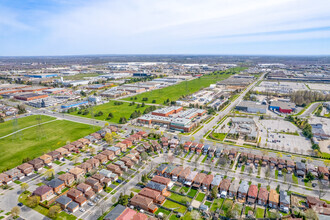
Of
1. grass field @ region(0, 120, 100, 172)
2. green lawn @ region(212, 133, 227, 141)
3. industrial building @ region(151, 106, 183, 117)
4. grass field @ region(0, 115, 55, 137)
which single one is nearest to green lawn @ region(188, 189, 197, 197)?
green lawn @ region(212, 133, 227, 141)

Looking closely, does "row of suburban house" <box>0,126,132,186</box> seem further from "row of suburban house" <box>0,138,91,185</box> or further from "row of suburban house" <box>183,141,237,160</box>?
"row of suburban house" <box>183,141,237,160</box>

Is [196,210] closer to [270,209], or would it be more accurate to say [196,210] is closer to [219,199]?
[219,199]

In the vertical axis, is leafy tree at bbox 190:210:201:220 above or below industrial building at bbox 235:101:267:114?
below

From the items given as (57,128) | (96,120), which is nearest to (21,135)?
(57,128)

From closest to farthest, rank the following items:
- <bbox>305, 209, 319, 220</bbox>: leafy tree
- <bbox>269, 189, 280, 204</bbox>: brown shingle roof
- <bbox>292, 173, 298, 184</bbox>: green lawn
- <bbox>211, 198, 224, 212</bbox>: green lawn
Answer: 1. <bbox>305, 209, 319, 220</bbox>: leafy tree
2. <bbox>211, 198, 224, 212</bbox>: green lawn
3. <bbox>269, 189, 280, 204</bbox>: brown shingle roof
4. <bbox>292, 173, 298, 184</bbox>: green lawn

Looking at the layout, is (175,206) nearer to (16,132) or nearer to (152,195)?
(152,195)

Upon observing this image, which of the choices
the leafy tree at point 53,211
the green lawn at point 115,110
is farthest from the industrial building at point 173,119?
the leafy tree at point 53,211

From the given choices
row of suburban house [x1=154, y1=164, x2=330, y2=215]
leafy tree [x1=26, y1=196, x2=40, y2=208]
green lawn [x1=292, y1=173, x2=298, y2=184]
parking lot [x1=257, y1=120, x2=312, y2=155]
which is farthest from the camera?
parking lot [x1=257, y1=120, x2=312, y2=155]

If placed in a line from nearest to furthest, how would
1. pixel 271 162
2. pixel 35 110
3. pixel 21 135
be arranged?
pixel 271 162
pixel 21 135
pixel 35 110
